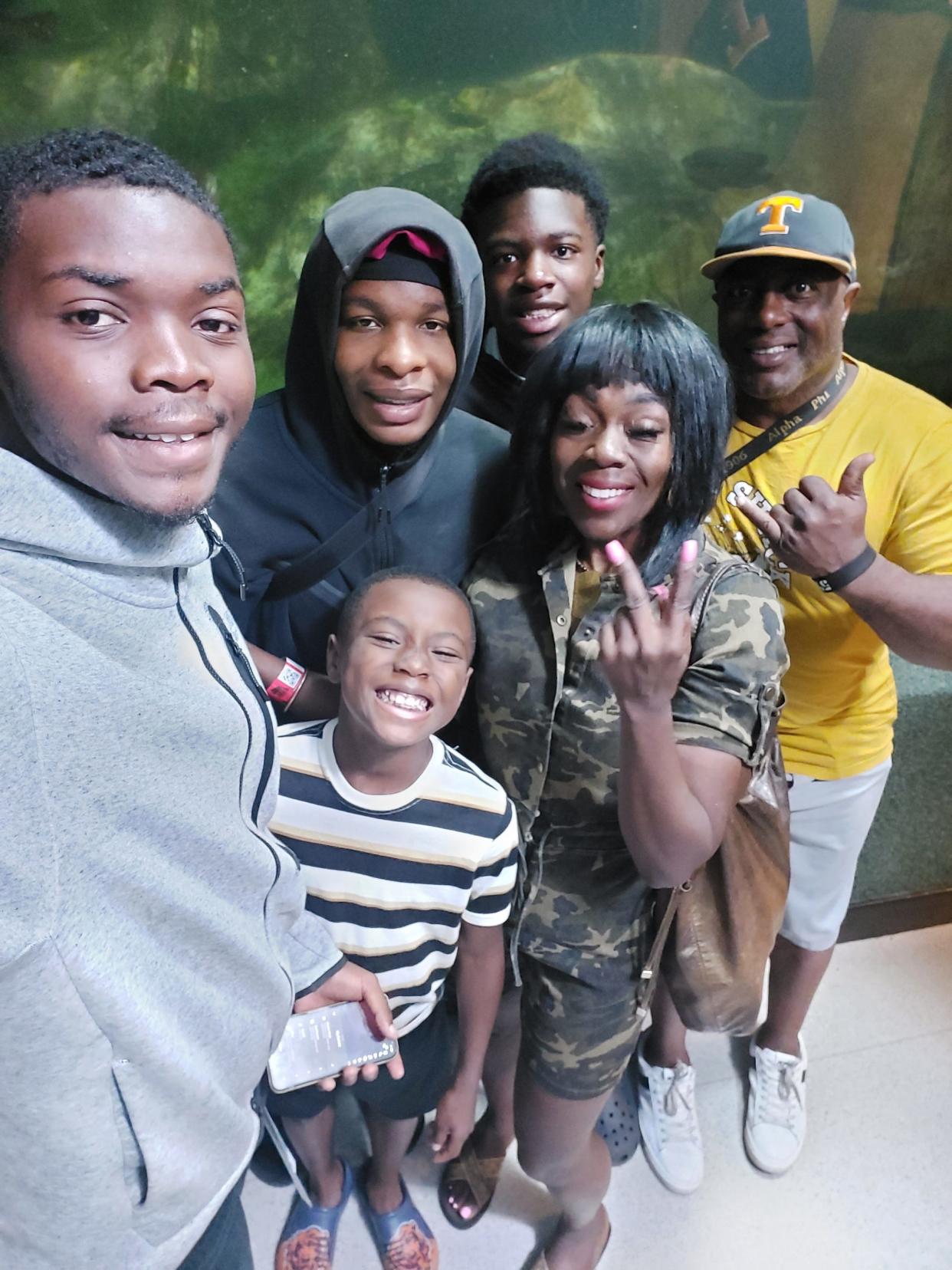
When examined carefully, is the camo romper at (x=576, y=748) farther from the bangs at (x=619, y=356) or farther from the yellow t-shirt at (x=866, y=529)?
the yellow t-shirt at (x=866, y=529)

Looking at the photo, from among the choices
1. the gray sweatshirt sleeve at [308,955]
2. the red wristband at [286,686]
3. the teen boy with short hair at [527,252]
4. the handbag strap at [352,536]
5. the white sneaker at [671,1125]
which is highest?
the teen boy with short hair at [527,252]

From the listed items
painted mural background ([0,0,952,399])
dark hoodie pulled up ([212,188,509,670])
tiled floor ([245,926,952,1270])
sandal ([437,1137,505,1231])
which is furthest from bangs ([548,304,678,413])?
painted mural background ([0,0,952,399])

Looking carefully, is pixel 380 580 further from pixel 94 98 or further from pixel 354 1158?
pixel 94 98

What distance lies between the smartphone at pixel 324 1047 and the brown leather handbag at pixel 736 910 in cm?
48

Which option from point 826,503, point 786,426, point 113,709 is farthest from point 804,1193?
point 113,709

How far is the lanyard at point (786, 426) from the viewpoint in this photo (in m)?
1.35

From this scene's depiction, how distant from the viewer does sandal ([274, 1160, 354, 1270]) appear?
1485 millimetres

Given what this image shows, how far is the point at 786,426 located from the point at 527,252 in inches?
25.0

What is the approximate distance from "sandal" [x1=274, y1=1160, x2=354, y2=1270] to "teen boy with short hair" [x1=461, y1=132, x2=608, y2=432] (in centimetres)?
167

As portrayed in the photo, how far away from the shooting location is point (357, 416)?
1.18m

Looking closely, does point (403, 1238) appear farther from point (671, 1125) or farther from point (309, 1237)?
point (671, 1125)

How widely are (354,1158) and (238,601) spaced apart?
4.22ft

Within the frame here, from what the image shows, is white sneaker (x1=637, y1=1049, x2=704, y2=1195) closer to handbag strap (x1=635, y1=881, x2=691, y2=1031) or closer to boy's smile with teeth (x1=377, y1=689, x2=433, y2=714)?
handbag strap (x1=635, y1=881, x2=691, y2=1031)

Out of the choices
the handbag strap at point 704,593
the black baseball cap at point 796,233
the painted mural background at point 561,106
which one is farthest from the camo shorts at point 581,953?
the painted mural background at point 561,106
